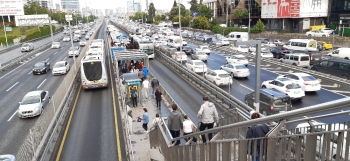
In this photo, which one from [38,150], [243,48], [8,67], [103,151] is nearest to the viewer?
[38,150]

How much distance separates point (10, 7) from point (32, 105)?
6092 centimetres

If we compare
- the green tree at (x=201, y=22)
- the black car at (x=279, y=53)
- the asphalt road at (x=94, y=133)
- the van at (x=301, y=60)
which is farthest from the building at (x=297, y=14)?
the asphalt road at (x=94, y=133)

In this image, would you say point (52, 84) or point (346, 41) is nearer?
point (52, 84)

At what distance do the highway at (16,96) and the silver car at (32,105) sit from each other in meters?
0.43

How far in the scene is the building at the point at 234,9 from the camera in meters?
88.8

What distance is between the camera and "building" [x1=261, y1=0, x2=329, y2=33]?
67062 millimetres

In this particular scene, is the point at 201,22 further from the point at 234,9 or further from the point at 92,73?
the point at 92,73

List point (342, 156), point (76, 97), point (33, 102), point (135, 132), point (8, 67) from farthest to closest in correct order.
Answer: point (8, 67) → point (76, 97) → point (33, 102) → point (135, 132) → point (342, 156)

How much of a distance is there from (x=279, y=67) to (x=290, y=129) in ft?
105

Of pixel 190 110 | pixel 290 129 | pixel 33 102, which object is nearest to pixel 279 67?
pixel 190 110

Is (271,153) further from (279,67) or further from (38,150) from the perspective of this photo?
(279,67)

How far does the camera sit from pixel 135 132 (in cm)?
1608

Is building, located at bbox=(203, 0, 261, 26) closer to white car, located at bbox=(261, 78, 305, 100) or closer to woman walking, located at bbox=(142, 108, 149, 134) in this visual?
white car, located at bbox=(261, 78, 305, 100)

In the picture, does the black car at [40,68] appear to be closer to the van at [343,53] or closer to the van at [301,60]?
the van at [301,60]
